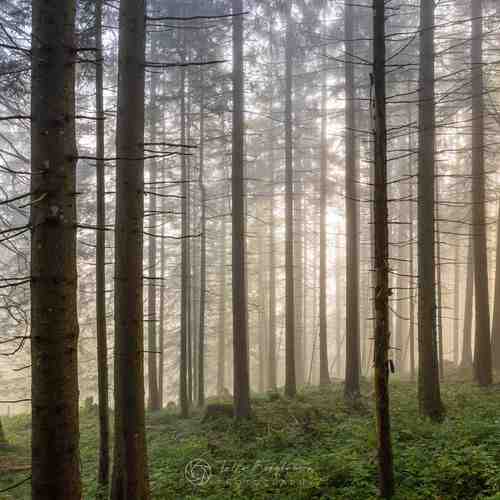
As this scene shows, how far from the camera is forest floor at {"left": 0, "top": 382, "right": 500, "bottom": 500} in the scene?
19.3 ft

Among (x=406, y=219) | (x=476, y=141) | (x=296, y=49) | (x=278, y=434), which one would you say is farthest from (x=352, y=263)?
(x=406, y=219)

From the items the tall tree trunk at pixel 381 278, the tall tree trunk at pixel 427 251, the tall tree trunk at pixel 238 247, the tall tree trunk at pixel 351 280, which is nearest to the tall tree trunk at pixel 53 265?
the tall tree trunk at pixel 381 278

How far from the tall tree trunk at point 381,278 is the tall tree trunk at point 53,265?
157 inches

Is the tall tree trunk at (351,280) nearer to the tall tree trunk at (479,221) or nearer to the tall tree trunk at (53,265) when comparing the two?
the tall tree trunk at (479,221)

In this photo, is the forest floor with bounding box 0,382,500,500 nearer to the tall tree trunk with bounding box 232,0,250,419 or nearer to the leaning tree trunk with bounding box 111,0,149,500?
the tall tree trunk with bounding box 232,0,250,419

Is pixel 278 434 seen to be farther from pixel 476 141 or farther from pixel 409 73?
pixel 409 73

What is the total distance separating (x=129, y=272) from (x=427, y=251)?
671 cm

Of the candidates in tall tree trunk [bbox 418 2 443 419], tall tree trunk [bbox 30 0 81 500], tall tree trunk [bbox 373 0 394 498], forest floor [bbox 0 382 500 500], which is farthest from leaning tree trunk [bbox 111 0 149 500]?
tall tree trunk [bbox 418 2 443 419]

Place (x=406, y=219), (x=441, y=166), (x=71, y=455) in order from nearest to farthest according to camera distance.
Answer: (x=71, y=455)
(x=441, y=166)
(x=406, y=219)

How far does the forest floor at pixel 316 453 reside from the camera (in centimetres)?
589

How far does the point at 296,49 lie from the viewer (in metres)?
14.6

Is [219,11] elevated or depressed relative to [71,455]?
elevated

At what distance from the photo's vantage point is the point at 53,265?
9.83 feet

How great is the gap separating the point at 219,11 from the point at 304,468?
43.2 feet
